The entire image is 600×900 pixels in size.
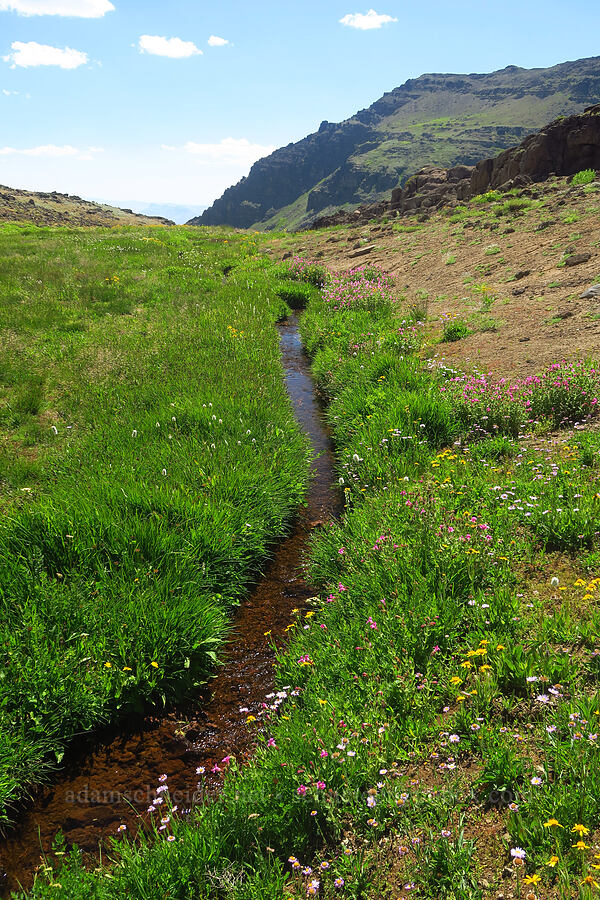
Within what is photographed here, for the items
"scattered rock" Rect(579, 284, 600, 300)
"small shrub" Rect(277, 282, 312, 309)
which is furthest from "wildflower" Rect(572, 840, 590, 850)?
"small shrub" Rect(277, 282, 312, 309)

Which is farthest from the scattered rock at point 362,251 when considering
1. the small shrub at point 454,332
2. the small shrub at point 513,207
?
the small shrub at point 454,332

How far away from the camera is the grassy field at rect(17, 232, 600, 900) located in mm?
2717

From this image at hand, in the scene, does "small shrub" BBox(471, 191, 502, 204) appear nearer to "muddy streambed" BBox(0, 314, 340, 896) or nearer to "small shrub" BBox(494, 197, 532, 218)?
"small shrub" BBox(494, 197, 532, 218)

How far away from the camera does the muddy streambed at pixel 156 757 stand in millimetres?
3459

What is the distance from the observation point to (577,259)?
45.0ft

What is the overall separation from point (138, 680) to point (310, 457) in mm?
5155

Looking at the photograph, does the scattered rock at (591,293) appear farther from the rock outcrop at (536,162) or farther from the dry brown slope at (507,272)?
the rock outcrop at (536,162)

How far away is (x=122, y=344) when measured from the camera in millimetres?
12891

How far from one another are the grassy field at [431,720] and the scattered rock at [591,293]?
21.6 ft

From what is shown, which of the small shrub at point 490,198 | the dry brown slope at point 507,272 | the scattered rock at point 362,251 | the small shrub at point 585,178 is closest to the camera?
the dry brown slope at point 507,272

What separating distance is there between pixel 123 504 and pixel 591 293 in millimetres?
11497

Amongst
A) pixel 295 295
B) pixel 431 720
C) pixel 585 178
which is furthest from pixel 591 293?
pixel 585 178

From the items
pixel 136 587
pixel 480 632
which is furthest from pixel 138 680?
pixel 480 632

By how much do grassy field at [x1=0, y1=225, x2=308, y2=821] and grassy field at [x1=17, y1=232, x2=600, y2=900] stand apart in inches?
39.1
